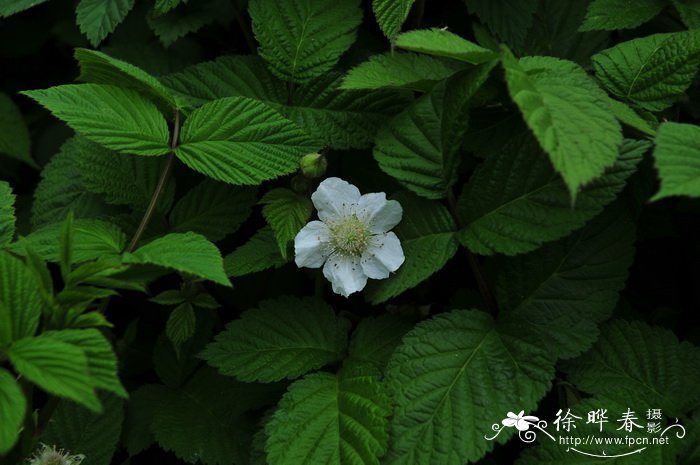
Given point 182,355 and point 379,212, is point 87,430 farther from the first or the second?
point 379,212

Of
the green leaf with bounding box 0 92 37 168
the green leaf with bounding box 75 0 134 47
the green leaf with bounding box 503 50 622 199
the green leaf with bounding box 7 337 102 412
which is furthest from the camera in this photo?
the green leaf with bounding box 0 92 37 168

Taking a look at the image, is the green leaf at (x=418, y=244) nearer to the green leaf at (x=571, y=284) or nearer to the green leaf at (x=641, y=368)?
the green leaf at (x=571, y=284)

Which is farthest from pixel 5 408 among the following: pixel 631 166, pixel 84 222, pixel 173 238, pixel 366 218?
pixel 631 166

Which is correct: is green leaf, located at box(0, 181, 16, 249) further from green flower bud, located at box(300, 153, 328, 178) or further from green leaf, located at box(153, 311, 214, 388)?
green flower bud, located at box(300, 153, 328, 178)

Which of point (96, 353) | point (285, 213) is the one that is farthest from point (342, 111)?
point (96, 353)

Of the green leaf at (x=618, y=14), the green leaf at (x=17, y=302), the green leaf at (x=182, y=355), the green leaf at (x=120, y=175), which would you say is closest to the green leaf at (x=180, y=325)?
the green leaf at (x=182, y=355)

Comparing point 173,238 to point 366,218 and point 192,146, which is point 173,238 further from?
point 366,218

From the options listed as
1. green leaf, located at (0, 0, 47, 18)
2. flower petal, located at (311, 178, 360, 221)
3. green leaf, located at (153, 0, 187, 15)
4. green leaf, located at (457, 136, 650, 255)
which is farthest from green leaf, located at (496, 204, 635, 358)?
green leaf, located at (0, 0, 47, 18)
